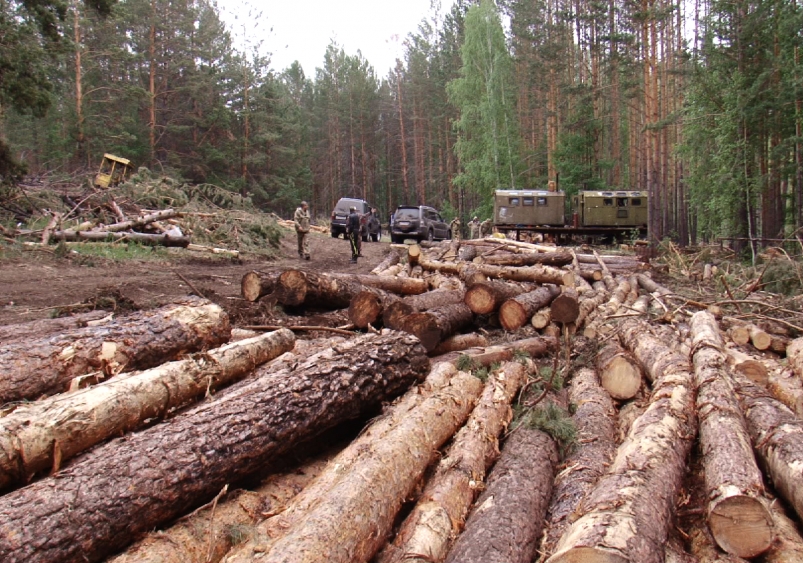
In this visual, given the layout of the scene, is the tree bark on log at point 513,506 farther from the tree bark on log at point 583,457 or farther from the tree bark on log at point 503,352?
the tree bark on log at point 503,352

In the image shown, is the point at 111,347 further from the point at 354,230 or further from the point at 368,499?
the point at 354,230

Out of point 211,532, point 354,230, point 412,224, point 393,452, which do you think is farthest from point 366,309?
point 412,224

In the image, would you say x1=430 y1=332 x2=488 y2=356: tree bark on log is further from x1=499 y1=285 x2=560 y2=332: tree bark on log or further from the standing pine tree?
the standing pine tree

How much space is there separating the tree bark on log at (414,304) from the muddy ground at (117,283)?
1.67m

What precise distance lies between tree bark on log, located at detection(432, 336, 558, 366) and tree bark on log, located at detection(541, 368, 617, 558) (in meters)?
0.93

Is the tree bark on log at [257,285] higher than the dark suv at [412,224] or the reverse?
the reverse

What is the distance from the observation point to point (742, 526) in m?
2.89

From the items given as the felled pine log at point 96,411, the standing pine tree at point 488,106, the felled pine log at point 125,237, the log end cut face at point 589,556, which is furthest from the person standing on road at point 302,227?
the standing pine tree at point 488,106

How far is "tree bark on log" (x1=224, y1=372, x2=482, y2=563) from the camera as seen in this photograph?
2734 mm

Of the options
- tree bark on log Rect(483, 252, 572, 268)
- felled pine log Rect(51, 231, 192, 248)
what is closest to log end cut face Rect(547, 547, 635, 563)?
tree bark on log Rect(483, 252, 572, 268)

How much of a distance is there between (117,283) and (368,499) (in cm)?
780

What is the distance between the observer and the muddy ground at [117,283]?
7168 millimetres

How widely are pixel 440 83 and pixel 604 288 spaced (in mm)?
36139

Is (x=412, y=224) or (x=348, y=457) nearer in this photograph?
(x=348, y=457)
